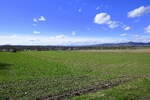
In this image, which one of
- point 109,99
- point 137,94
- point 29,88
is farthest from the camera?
point 29,88

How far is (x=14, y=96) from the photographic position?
1463 cm

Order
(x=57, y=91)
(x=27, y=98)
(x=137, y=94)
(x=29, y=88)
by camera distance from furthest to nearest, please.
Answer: (x=29, y=88) → (x=57, y=91) → (x=27, y=98) → (x=137, y=94)

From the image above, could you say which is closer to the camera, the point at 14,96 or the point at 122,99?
the point at 122,99

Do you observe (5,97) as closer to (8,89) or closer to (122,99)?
(8,89)

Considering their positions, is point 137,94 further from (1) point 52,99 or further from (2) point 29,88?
(2) point 29,88

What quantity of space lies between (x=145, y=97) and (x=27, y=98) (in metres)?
7.88

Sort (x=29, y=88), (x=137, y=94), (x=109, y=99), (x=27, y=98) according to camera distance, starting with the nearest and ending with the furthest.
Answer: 1. (x=109, y=99)
2. (x=137, y=94)
3. (x=27, y=98)
4. (x=29, y=88)

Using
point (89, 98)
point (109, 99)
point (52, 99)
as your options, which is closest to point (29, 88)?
point (52, 99)

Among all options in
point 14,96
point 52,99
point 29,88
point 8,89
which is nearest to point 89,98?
point 52,99

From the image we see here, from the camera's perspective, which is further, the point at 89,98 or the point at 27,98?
the point at 27,98

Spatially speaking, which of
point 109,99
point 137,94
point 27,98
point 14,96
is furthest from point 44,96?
point 137,94

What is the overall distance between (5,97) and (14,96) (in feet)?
2.08

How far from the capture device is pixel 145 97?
11.8 m

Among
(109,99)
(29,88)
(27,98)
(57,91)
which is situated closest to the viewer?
(109,99)
